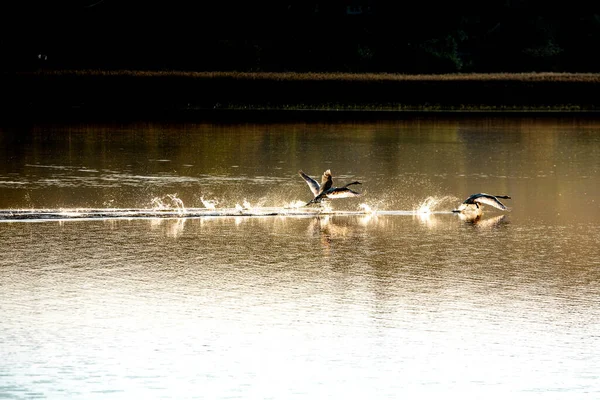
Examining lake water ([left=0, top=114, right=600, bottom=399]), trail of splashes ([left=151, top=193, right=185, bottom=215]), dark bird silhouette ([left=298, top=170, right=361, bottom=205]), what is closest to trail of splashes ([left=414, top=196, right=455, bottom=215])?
lake water ([left=0, top=114, right=600, bottom=399])

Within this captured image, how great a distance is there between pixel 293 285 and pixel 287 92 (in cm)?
3161

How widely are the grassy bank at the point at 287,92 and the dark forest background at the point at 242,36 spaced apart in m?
3.59

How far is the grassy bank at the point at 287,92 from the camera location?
→ 38.6 metres

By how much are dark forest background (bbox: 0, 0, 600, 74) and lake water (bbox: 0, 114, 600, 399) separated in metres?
27.0

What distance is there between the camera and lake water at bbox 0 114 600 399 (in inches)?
248

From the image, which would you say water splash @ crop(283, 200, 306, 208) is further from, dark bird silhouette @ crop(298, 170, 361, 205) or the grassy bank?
the grassy bank

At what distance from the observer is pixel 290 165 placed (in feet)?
63.2

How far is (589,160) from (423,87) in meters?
21.1

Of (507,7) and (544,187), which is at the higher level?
(507,7)

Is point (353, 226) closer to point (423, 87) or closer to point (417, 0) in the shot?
point (423, 87)

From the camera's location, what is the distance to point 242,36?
156 feet

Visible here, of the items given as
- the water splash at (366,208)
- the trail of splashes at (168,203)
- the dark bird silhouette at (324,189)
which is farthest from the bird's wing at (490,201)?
the trail of splashes at (168,203)

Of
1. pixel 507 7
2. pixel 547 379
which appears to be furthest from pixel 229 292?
pixel 507 7

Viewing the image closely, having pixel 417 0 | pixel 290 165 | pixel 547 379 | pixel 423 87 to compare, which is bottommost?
pixel 547 379
